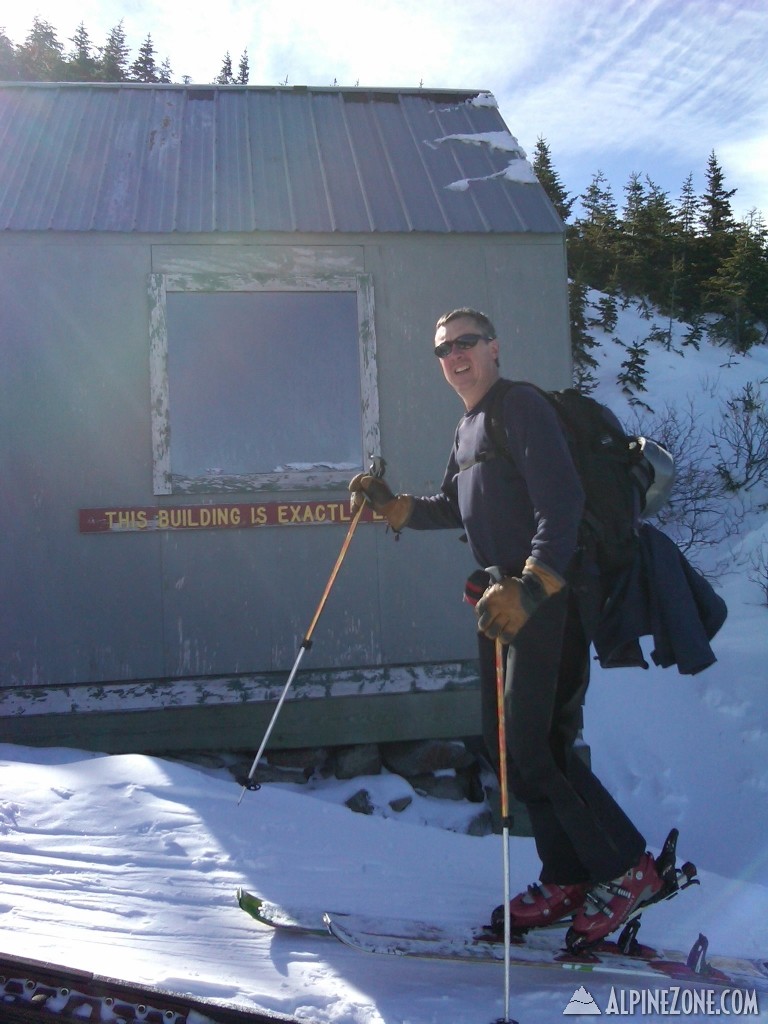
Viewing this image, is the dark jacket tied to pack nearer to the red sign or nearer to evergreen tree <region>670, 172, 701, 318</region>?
the red sign

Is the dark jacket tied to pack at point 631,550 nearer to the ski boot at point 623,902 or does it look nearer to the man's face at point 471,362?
the man's face at point 471,362

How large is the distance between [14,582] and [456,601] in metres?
2.59

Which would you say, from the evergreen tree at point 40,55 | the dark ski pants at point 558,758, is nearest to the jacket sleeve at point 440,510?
the dark ski pants at point 558,758

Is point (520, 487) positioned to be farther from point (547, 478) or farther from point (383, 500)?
point (383, 500)

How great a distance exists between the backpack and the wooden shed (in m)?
2.57

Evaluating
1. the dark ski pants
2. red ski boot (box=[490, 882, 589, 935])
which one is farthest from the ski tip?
the dark ski pants

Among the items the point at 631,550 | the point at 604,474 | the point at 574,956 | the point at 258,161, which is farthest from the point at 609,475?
the point at 258,161

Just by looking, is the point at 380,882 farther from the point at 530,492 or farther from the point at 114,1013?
the point at 530,492

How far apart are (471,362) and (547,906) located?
1866mm

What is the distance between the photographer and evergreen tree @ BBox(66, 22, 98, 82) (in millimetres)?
29594

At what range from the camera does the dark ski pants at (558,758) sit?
114 inches

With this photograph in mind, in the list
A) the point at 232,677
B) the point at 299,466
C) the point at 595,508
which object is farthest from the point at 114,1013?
the point at 299,466

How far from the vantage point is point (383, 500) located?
3719mm

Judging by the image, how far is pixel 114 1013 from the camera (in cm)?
239
